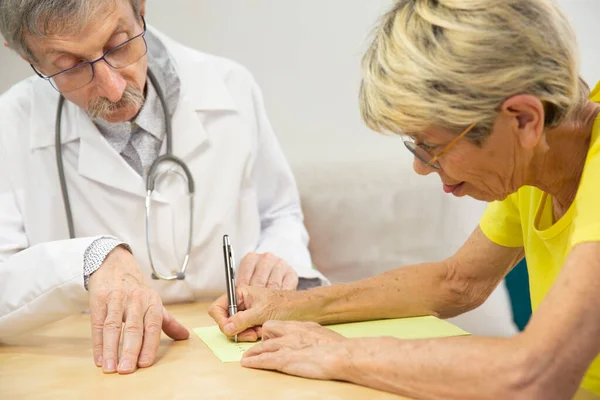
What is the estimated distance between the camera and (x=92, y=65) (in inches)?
68.8

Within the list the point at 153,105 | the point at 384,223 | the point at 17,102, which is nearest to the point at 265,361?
the point at 153,105

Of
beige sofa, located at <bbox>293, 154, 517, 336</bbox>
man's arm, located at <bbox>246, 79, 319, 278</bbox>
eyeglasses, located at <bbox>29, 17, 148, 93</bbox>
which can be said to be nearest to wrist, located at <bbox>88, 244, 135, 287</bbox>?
eyeglasses, located at <bbox>29, 17, 148, 93</bbox>

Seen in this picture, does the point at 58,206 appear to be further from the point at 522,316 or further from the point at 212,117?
the point at 522,316

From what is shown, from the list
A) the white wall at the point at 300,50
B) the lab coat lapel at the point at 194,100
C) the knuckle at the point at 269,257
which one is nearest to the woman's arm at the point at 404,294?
the knuckle at the point at 269,257

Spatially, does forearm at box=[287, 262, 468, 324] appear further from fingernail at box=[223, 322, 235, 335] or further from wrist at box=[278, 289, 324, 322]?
fingernail at box=[223, 322, 235, 335]

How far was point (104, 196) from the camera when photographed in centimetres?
198

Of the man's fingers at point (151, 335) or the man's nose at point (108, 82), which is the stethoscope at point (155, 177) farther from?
the man's fingers at point (151, 335)

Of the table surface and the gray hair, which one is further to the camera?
the gray hair

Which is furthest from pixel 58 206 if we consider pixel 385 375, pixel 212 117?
pixel 385 375

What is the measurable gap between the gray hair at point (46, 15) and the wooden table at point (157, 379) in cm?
67

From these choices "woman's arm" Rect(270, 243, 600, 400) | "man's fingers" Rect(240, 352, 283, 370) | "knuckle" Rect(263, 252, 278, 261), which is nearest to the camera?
"woman's arm" Rect(270, 243, 600, 400)

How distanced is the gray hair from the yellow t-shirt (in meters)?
0.96

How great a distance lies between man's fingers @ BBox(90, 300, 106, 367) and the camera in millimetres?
1400

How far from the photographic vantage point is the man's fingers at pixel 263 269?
1.79 m
